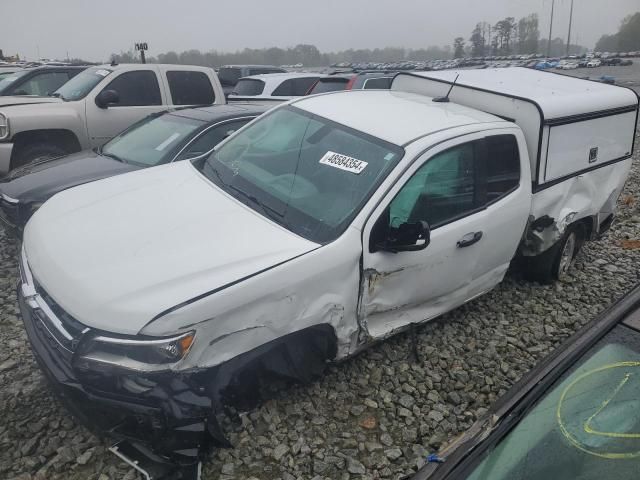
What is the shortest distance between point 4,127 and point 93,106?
1123 millimetres

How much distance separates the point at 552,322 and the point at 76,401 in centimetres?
360

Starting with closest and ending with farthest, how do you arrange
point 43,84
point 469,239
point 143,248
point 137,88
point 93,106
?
1. point 143,248
2. point 469,239
3. point 93,106
4. point 137,88
5. point 43,84

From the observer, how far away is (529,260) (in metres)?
4.68

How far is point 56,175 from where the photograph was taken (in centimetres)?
484

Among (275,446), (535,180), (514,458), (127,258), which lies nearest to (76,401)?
(127,258)

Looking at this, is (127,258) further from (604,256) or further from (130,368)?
(604,256)

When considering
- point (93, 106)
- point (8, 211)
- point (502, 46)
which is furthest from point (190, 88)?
point (502, 46)

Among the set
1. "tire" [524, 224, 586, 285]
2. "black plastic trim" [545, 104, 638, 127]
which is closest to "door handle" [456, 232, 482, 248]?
"black plastic trim" [545, 104, 638, 127]

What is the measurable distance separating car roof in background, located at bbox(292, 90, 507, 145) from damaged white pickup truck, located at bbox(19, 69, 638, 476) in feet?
0.07

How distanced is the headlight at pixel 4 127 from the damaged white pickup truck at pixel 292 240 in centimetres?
339

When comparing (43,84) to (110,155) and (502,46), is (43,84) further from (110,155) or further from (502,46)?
(502,46)

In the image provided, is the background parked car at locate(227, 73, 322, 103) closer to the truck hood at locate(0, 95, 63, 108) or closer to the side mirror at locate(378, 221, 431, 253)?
the truck hood at locate(0, 95, 63, 108)

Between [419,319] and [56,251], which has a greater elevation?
[56,251]

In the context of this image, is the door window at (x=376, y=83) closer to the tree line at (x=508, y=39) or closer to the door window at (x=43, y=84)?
the door window at (x=43, y=84)
